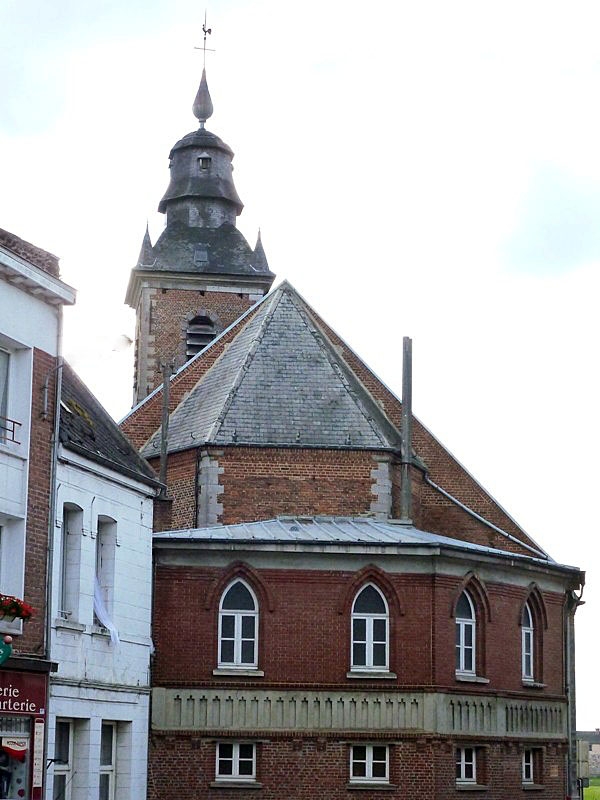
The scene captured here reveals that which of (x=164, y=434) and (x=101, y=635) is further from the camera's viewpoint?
(x=164, y=434)

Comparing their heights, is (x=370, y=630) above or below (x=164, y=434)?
below

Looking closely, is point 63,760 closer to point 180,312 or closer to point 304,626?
point 304,626

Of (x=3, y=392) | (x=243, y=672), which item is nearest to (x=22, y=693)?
(x=3, y=392)

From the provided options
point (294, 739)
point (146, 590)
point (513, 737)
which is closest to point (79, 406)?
point (146, 590)

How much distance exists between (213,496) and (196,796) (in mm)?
7897

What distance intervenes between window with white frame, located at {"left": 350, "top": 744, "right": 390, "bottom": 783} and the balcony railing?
31.7ft

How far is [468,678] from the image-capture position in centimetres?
2958

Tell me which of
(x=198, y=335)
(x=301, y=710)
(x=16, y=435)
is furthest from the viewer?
(x=198, y=335)

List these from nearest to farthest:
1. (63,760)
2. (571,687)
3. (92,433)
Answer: (63,760) → (92,433) → (571,687)

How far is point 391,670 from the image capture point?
95.4ft

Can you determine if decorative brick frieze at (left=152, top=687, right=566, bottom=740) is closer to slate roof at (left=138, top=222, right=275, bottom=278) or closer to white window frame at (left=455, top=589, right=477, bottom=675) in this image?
white window frame at (left=455, top=589, right=477, bottom=675)

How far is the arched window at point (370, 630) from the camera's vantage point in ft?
95.8

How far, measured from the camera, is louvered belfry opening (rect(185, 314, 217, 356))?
5103 cm

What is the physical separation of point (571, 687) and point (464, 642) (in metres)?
6.83
